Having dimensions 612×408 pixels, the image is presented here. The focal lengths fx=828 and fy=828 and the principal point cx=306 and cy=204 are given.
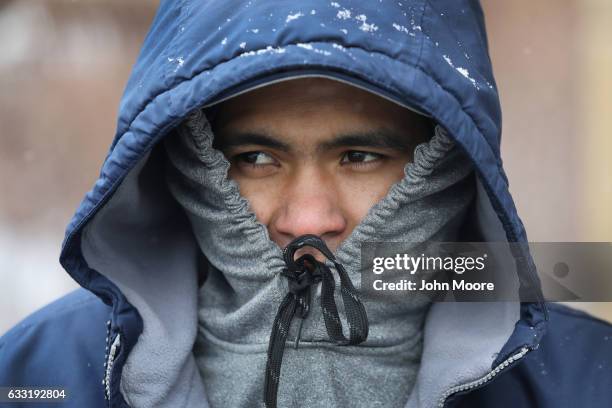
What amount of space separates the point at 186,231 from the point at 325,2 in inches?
31.9

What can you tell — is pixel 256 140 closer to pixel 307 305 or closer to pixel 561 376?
pixel 307 305

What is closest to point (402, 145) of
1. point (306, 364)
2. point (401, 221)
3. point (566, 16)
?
point (401, 221)

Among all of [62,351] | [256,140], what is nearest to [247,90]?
[256,140]

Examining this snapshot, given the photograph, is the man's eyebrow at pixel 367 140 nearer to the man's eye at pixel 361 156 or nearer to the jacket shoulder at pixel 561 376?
the man's eye at pixel 361 156

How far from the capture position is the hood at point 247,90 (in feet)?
5.63

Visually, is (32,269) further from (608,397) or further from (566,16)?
(608,397)

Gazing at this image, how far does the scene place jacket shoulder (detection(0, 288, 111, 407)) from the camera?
2.11 meters

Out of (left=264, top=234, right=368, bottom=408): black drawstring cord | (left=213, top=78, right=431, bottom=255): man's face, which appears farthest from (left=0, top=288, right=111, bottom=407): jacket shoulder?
(left=213, top=78, right=431, bottom=255): man's face

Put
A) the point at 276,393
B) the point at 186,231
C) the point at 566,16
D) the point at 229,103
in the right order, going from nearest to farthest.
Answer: the point at 276,393, the point at 229,103, the point at 186,231, the point at 566,16

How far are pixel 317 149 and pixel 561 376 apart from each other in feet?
2.81

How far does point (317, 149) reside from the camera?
202 centimetres

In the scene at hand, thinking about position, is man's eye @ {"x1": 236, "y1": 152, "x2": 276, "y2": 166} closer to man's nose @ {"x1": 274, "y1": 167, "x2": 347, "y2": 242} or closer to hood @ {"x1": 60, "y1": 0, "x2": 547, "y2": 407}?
Answer: man's nose @ {"x1": 274, "y1": 167, "x2": 347, "y2": 242}

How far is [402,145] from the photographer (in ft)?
6.72

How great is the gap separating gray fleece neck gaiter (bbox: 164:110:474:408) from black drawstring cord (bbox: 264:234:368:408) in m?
0.03
